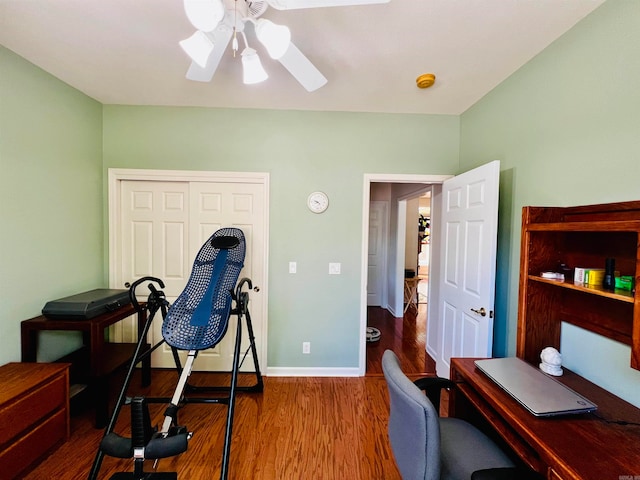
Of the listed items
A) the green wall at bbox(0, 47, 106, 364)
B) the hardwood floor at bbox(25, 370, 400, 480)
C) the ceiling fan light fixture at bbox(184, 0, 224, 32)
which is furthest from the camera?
the green wall at bbox(0, 47, 106, 364)

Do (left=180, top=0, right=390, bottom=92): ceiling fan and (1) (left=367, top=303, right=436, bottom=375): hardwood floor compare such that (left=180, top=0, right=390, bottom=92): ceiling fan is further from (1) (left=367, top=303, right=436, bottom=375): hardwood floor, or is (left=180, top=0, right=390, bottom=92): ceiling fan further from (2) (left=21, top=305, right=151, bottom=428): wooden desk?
(1) (left=367, top=303, right=436, bottom=375): hardwood floor

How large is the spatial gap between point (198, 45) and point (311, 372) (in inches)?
105

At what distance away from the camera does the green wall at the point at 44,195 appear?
5.77ft

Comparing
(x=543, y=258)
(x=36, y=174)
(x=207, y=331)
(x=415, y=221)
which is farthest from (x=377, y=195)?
(x=36, y=174)

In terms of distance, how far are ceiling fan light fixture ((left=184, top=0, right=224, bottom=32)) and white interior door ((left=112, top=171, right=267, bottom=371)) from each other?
1.57 metres

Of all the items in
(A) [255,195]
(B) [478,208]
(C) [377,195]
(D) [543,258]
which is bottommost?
(D) [543,258]

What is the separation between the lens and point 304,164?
256cm

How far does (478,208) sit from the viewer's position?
1971mm

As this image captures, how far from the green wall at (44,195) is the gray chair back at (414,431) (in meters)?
2.48

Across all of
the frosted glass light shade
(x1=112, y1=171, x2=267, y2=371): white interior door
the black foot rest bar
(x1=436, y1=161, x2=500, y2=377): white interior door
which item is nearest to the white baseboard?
(x1=112, y1=171, x2=267, y2=371): white interior door

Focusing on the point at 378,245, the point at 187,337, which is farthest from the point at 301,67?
the point at 378,245

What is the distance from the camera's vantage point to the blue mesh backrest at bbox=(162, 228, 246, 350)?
1.66m

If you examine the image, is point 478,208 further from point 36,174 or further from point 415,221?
point 415,221

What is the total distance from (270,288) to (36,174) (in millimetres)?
1954
